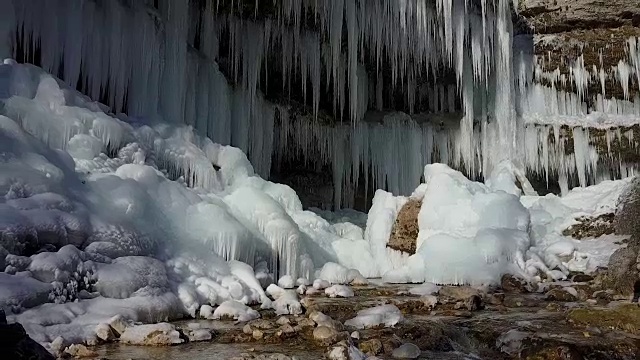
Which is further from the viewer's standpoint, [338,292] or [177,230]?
[338,292]

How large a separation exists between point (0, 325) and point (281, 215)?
6.74 m

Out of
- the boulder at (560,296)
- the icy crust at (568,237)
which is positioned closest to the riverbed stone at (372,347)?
the boulder at (560,296)

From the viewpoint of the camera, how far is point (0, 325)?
264 centimetres

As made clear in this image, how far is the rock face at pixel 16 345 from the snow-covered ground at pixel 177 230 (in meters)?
1.76

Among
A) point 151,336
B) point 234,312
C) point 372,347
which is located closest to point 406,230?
point 234,312

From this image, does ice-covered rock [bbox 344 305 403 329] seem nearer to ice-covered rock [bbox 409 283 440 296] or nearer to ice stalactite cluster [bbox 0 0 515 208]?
ice-covered rock [bbox 409 283 440 296]

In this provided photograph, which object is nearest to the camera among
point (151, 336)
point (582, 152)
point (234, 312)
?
point (151, 336)

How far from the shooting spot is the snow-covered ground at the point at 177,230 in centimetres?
545

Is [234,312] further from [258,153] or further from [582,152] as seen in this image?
[582,152]

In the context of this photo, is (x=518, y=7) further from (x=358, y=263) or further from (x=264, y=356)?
(x=264, y=356)

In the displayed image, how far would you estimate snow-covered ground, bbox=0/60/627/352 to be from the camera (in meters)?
5.45

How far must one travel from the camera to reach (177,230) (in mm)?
7621

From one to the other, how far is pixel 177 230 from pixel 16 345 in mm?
5036

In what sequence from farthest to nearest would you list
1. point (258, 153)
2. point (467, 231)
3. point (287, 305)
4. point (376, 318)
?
point (258, 153) < point (467, 231) < point (287, 305) < point (376, 318)
